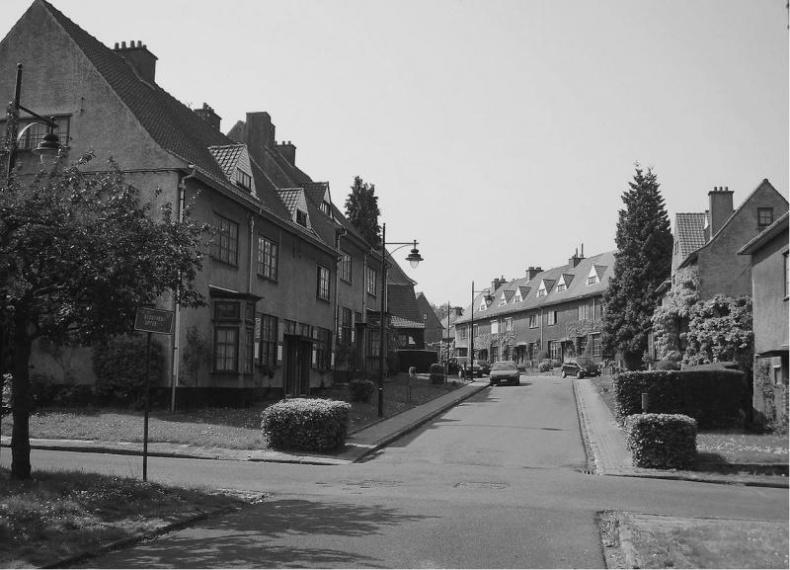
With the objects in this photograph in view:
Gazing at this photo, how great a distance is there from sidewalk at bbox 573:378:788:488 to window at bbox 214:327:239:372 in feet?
35.9

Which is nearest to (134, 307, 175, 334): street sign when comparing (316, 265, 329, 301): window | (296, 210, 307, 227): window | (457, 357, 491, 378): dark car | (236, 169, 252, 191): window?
(236, 169, 252, 191): window

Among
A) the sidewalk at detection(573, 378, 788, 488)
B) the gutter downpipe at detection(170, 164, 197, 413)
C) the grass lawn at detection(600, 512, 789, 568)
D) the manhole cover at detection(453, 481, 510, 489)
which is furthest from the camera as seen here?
the gutter downpipe at detection(170, 164, 197, 413)

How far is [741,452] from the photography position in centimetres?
1775

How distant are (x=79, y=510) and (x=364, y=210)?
47.7m

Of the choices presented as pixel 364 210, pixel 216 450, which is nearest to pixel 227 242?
pixel 216 450

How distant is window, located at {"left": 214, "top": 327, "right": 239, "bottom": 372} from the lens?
24.4 meters

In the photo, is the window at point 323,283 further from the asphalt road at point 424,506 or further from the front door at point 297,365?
the asphalt road at point 424,506

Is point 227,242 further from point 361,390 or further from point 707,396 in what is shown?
point 707,396

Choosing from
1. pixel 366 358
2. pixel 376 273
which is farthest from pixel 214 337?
pixel 376 273

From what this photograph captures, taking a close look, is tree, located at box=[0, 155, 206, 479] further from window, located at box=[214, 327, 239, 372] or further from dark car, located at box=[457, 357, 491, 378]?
dark car, located at box=[457, 357, 491, 378]

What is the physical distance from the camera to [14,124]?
11.6 m

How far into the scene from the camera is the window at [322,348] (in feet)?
109

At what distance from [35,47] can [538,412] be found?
2145 cm

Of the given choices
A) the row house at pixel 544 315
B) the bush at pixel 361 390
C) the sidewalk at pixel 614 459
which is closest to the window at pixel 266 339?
the bush at pixel 361 390
